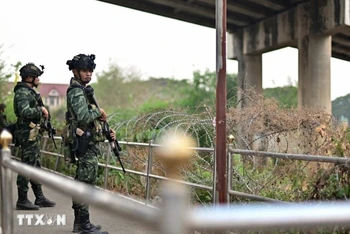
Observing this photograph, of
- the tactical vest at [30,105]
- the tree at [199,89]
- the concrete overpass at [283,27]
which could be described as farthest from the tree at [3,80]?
the tree at [199,89]

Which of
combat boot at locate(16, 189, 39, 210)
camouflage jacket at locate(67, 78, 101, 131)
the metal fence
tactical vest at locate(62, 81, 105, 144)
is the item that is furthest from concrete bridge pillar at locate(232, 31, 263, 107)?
the metal fence

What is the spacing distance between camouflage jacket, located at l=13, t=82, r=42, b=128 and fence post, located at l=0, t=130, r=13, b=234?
3696mm

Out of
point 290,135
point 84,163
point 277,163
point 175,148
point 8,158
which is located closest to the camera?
point 175,148

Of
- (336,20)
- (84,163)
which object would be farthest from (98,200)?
(336,20)

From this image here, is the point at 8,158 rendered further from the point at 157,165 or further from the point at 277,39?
the point at 277,39

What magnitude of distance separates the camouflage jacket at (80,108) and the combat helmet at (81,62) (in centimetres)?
16

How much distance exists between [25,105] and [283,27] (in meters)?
12.2

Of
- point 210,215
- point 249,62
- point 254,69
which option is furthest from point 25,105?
point 254,69

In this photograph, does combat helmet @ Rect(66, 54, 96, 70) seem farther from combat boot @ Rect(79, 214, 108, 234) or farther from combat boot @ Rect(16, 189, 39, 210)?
combat boot @ Rect(16, 189, 39, 210)

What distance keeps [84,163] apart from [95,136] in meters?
0.29

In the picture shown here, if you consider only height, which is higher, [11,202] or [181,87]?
[181,87]

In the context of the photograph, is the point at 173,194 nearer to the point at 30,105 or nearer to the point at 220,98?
the point at 220,98

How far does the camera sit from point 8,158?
248cm

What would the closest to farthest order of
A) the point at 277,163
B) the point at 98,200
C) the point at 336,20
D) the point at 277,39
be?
the point at 98,200
the point at 277,163
the point at 336,20
the point at 277,39
